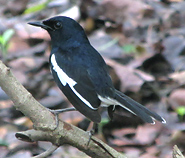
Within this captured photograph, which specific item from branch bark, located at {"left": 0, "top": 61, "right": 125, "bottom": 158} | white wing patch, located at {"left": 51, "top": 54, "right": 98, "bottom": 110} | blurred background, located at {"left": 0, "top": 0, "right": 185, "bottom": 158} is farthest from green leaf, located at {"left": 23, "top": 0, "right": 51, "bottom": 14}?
branch bark, located at {"left": 0, "top": 61, "right": 125, "bottom": 158}

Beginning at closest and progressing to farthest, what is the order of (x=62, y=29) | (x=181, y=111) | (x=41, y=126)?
(x=41, y=126)
(x=62, y=29)
(x=181, y=111)

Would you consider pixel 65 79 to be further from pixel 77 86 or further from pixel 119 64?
pixel 119 64

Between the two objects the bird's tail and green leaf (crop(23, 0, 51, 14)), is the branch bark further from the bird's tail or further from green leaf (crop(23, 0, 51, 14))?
green leaf (crop(23, 0, 51, 14))

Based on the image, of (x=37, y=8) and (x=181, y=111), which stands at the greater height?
(x=181, y=111)

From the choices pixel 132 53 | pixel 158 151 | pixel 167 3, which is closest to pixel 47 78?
pixel 132 53

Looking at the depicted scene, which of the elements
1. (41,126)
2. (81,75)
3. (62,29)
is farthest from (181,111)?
(41,126)

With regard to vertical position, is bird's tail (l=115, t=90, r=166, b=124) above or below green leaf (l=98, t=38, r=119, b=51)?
above

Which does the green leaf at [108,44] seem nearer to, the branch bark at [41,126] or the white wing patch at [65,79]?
the white wing patch at [65,79]

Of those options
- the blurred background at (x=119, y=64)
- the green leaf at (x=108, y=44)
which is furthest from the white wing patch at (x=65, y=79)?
the green leaf at (x=108, y=44)

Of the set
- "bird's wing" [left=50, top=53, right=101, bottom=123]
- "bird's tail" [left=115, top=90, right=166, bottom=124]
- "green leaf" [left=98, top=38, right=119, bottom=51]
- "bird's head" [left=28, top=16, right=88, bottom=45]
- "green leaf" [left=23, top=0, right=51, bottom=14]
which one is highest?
"bird's head" [left=28, top=16, right=88, bottom=45]
